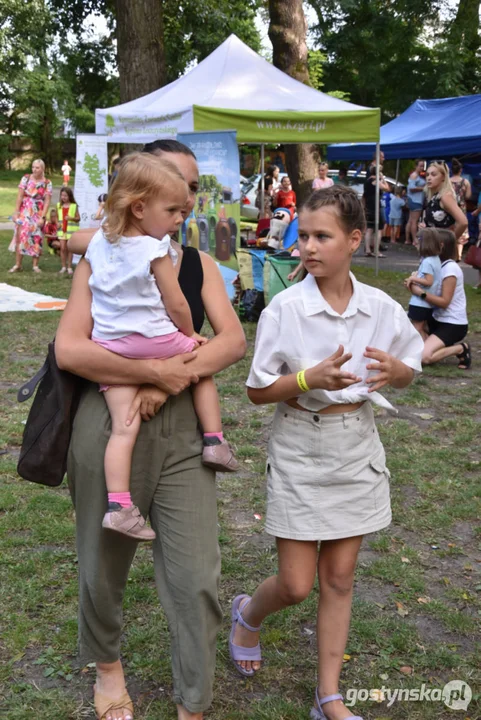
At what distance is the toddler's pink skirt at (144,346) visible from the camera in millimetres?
2281

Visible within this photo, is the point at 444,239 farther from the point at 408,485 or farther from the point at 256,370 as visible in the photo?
the point at 256,370

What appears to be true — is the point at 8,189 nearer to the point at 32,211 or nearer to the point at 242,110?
the point at 32,211

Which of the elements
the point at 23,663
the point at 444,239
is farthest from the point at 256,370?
the point at 444,239

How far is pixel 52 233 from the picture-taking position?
53.2 feet

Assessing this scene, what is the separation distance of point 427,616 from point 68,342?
79.4 inches

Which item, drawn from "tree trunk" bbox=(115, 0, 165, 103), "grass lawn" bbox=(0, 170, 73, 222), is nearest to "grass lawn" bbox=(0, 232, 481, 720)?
"tree trunk" bbox=(115, 0, 165, 103)

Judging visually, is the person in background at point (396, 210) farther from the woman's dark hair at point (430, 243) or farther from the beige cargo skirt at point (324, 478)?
the beige cargo skirt at point (324, 478)

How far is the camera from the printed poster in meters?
10.2

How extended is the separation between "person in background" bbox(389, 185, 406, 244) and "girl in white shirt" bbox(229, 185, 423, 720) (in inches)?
737

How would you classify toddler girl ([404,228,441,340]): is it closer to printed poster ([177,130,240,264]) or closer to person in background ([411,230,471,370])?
person in background ([411,230,471,370])

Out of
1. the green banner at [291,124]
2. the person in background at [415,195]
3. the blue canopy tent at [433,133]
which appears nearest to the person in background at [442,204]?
the green banner at [291,124]

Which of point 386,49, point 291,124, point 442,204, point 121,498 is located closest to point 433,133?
point 291,124

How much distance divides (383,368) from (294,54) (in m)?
12.4

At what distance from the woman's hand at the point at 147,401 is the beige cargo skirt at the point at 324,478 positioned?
1.56 ft
